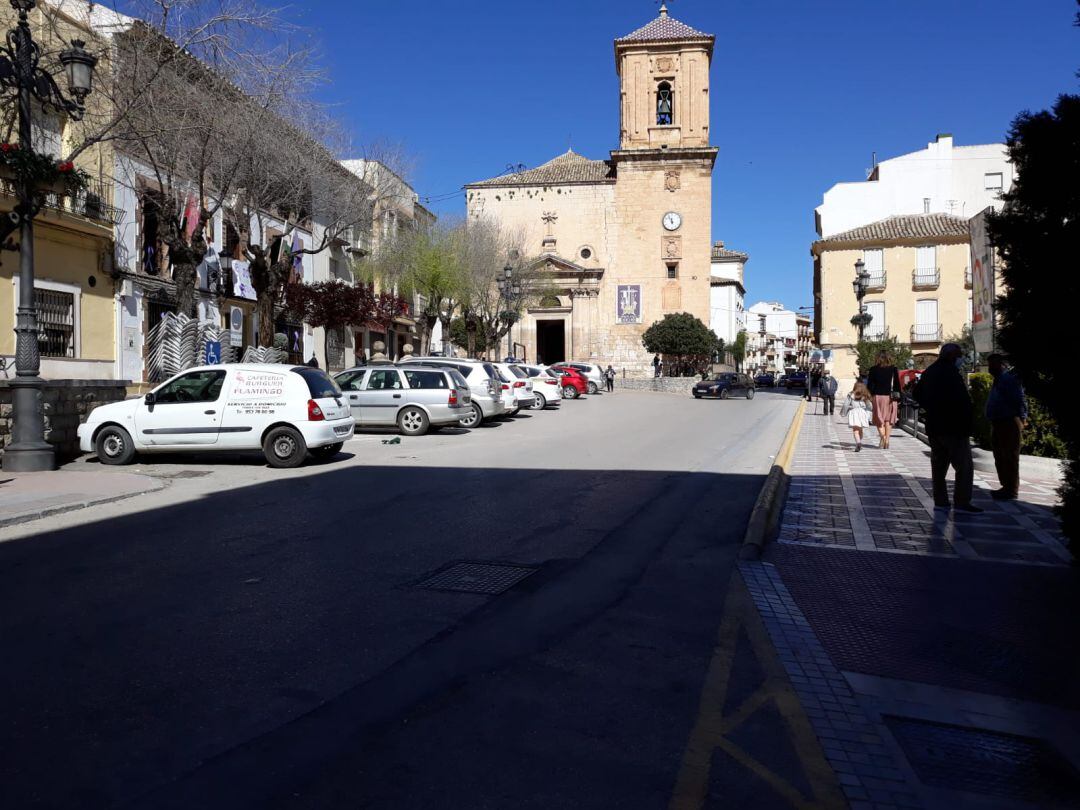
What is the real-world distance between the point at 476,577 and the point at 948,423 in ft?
18.2

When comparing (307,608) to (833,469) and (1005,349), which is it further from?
(833,469)

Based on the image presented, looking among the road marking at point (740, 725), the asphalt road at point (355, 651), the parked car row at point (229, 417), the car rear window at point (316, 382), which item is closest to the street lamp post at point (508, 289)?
the car rear window at point (316, 382)

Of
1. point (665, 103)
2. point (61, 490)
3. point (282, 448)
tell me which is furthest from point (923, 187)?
point (61, 490)

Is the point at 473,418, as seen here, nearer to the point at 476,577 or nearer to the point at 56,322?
the point at 56,322

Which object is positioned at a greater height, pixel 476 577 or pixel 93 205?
pixel 93 205

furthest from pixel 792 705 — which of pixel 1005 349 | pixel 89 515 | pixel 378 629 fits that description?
pixel 89 515

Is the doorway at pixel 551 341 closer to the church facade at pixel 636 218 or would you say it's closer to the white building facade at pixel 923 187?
the church facade at pixel 636 218

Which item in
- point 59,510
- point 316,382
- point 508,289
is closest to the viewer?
point 59,510

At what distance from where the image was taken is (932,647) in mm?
4805

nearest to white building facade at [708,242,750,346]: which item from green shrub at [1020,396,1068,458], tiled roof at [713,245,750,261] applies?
tiled roof at [713,245,750,261]

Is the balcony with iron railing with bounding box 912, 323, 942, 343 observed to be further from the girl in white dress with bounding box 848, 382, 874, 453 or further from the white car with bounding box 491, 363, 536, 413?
the girl in white dress with bounding box 848, 382, 874, 453

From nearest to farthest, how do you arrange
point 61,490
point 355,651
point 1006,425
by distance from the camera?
point 355,651
point 1006,425
point 61,490

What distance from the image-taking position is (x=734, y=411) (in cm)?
3066

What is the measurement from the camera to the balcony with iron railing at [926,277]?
5056 cm
